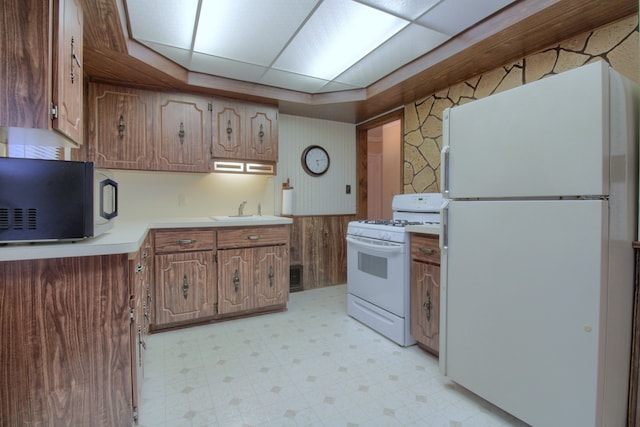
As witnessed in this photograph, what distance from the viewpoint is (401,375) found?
1994 mm

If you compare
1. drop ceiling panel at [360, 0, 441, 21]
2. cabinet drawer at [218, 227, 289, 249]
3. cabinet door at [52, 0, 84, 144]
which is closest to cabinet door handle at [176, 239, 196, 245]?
cabinet drawer at [218, 227, 289, 249]

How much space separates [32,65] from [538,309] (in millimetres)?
2358

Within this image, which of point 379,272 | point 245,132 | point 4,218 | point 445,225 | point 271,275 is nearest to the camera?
point 4,218

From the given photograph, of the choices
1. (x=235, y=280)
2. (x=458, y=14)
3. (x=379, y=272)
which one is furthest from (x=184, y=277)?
(x=458, y=14)

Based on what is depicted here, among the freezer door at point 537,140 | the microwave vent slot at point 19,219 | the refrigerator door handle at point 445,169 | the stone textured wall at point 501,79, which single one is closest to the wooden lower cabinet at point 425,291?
the refrigerator door handle at point 445,169

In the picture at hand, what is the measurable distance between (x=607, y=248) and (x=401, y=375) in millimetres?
1324

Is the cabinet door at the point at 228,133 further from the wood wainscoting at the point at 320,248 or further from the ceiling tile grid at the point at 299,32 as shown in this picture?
the wood wainscoting at the point at 320,248

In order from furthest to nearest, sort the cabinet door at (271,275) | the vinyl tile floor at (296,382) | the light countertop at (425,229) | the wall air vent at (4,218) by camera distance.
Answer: the cabinet door at (271,275)
the light countertop at (425,229)
the vinyl tile floor at (296,382)
the wall air vent at (4,218)

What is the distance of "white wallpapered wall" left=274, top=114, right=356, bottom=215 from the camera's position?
3.79 metres

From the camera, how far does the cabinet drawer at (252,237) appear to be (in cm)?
280

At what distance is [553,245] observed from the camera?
4.39 feet

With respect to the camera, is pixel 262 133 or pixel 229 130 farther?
pixel 262 133

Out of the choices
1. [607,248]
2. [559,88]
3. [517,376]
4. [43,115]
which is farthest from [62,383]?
[559,88]

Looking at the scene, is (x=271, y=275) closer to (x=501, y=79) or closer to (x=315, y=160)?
(x=315, y=160)
